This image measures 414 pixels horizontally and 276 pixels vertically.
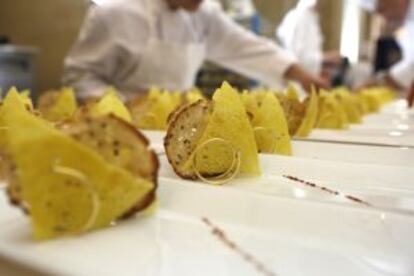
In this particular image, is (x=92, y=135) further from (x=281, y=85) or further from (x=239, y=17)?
(x=239, y=17)

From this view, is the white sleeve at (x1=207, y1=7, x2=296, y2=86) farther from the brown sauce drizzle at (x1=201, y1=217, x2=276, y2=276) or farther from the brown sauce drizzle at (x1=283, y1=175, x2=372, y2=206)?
the brown sauce drizzle at (x1=201, y1=217, x2=276, y2=276)

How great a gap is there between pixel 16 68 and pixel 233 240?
2767 millimetres

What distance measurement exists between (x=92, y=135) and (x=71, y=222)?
0.25 ft

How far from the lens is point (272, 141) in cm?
73

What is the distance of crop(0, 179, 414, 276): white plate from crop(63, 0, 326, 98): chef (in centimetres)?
132

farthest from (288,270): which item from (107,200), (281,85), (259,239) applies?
(281,85)

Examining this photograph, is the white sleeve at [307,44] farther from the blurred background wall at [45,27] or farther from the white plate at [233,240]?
the white plate at [233,240]

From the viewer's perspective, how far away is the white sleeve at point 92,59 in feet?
5.64

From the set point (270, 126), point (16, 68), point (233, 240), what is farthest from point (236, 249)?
point (16, 68)

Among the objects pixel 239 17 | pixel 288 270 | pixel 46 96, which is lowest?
pixel 288 270

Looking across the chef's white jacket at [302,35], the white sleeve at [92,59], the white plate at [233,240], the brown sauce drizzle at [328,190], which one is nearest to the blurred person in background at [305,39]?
the chef's white jacket at [302,35]

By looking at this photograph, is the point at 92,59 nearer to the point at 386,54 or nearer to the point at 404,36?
the point at 404,36

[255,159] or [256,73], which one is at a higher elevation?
[256,73]

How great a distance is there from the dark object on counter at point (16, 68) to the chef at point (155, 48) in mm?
1036
